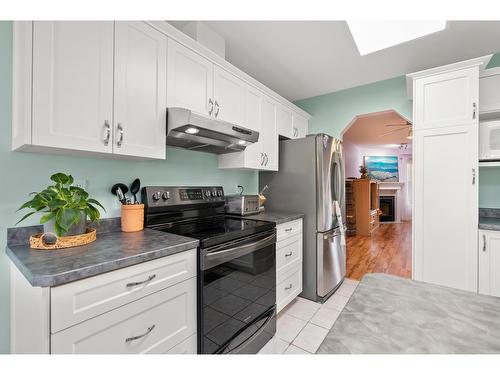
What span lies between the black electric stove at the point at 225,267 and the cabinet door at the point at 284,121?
1.20m

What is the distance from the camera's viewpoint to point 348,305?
0.68 m

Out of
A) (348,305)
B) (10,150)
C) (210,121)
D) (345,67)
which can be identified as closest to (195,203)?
(210,121)

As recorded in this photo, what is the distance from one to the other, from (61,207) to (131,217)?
461 millimetres

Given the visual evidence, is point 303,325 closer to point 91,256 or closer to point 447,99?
point 91,256

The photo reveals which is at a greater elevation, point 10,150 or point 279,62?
point 279,62

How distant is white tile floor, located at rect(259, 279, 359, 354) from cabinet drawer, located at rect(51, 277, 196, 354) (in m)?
0.81

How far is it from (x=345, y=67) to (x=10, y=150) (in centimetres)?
290

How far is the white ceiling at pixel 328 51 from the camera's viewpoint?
1.88 meters

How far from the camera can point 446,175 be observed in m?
2.02

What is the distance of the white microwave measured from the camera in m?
2.01

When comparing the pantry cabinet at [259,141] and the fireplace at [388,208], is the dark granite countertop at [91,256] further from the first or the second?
the fireplace at [388,208]

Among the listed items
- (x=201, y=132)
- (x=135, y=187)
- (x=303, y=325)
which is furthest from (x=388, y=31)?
(x=303, y=325)

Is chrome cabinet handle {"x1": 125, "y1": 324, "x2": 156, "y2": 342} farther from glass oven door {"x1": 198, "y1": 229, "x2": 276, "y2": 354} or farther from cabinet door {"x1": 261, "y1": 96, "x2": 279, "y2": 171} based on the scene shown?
cabinet door {"x1": 261, "y1": 96, "x2": 279, "y2": 171}

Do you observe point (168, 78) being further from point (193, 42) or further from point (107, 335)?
point (107, 335)
